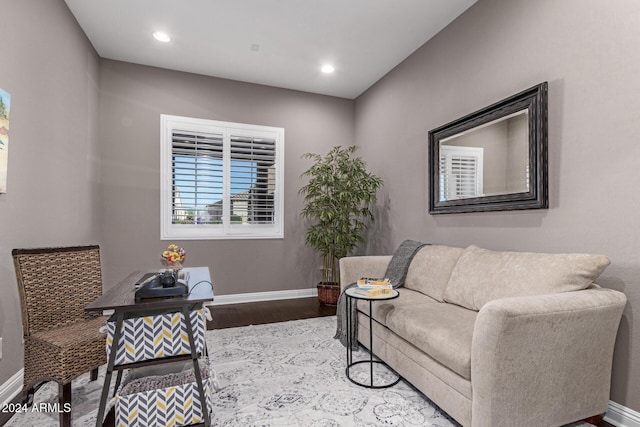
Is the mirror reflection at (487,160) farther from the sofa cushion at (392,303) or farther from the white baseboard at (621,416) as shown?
the white baseboard at (621,416)

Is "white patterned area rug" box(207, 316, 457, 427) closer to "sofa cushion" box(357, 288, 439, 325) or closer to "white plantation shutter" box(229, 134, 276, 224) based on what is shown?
"sofa cushion" box(357, 288, 439, 325)

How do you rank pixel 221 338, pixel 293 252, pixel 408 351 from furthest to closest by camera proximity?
1. pixel 293 252
2. pixel 221 338
3. pixel 408 351

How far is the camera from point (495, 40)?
2.64 meters

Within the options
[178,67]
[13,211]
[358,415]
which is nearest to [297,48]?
[178,67]

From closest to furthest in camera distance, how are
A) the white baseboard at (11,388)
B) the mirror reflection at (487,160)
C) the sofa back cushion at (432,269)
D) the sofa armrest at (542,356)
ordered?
1. the sofa armrest at (542,356)
2. the white baseboard at (11,388)
3. the mirror reflection at (487,160)
4. the sofa back cushion at (432,269)

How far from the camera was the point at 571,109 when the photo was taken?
6.86 ft

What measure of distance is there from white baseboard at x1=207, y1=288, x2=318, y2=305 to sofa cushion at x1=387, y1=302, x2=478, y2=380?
2.52 metres

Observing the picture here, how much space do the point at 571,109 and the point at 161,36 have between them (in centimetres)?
373

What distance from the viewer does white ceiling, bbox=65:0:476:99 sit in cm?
292

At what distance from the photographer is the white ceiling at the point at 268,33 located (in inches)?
115

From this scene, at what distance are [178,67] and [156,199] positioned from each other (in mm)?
1691

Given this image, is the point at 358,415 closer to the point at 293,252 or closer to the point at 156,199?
the point at 293,252

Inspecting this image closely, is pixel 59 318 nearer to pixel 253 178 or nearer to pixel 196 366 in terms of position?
pixel 196 366

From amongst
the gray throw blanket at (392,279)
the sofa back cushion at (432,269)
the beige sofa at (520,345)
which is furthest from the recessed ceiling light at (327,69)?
the beige sofa at (520,345)
